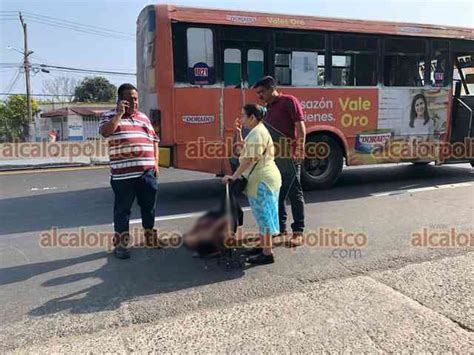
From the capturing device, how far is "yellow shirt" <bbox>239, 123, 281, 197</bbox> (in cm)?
380

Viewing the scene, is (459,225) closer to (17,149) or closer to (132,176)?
(132,176)

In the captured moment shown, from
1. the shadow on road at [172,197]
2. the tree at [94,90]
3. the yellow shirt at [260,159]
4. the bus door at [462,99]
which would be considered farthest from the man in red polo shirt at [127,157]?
the tree at [94,90]

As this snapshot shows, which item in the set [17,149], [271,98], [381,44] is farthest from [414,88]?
[17,149]

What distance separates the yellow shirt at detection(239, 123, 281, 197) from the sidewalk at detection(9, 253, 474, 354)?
98 centimetres

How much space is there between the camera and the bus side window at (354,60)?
7496 millimetres

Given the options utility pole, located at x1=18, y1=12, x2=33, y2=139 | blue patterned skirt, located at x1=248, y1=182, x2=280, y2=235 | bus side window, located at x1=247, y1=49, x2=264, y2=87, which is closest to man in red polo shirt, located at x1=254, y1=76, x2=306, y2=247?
blue patterned skirt, located at x1=248, y1=182, x2=280, y2=235

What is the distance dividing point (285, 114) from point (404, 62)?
452 centimetres

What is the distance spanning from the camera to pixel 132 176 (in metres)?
4.28

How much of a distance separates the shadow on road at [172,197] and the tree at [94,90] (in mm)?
50657

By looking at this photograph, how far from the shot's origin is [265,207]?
13.0ft

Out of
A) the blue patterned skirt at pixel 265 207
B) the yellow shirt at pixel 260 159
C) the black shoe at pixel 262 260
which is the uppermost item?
the yellow shirt at pixel 260 159

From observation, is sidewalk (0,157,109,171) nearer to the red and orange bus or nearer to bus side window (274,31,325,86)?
the red and orange bus

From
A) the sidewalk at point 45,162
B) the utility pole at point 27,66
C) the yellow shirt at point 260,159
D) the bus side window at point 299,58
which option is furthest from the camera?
the utility pole at point 27,66

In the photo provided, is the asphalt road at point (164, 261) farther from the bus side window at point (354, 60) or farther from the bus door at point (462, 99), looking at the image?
the bus side window at point (354, 60)
